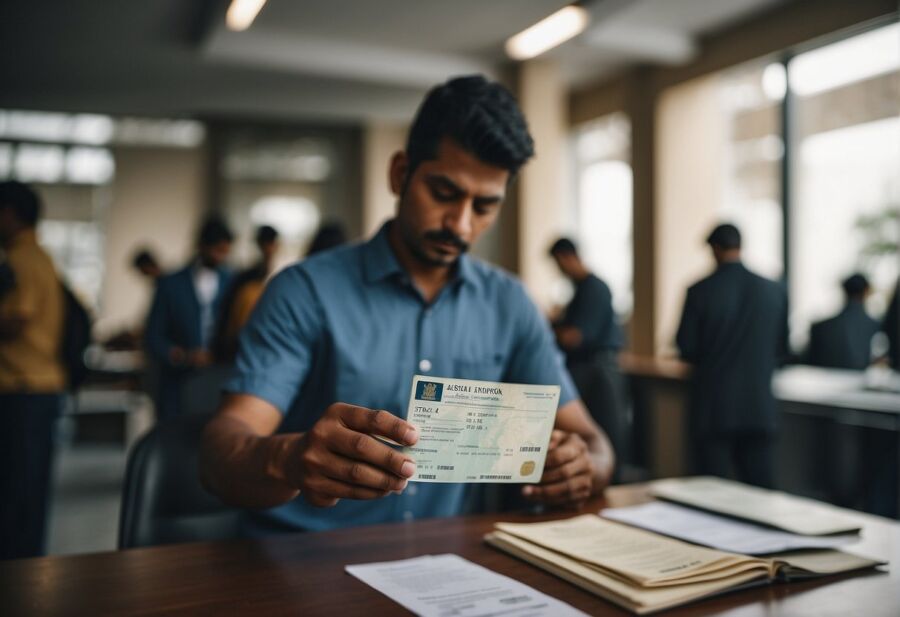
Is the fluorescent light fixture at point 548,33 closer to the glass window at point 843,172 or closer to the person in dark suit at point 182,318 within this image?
the glass window at point 843,172

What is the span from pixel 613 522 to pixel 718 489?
14.0 inches

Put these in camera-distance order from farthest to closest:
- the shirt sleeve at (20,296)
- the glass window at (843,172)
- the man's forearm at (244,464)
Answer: the glass window at (843,172) → the shirt sleeve at (20,296) → the man's forearm at (244,464)

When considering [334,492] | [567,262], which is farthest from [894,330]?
[334,492]

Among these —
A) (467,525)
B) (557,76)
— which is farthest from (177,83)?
(467,525)

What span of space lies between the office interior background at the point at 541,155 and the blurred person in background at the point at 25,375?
0.35 m

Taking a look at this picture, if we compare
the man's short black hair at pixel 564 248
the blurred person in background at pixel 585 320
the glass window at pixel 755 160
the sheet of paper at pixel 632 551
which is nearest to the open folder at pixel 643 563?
the sheet of paper at pixel 632 551

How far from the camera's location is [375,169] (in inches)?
328

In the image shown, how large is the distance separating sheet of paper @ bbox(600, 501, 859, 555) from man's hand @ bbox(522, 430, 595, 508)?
7 centimetres

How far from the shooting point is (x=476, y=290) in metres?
1.54

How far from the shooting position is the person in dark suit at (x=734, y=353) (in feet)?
12.4

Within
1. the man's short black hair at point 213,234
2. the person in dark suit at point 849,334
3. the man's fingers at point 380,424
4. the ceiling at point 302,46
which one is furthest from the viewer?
the ceiling at point 302,46

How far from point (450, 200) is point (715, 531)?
72 centimetres

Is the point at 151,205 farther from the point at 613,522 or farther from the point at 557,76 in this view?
the point at 613,522

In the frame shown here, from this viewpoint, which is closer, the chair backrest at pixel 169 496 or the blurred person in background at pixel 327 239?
the chair backrest at pixel 169 496
